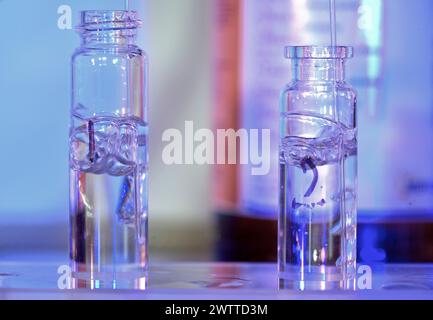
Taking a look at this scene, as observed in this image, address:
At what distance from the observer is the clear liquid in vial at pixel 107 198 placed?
905mm

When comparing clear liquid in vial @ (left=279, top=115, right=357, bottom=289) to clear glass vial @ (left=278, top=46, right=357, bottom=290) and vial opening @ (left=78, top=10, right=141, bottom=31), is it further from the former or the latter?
vial opening @ (left=78, top=10, right=141, bottom=31)

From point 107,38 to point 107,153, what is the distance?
0.10 m

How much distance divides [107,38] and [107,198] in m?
0.14

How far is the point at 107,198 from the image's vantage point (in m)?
0.91

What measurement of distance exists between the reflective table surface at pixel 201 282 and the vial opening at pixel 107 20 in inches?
8.6

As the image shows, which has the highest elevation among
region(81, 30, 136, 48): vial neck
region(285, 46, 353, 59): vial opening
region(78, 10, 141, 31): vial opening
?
region(78, 10, 141, 31): vial opening

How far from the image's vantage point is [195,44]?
44.4 inches

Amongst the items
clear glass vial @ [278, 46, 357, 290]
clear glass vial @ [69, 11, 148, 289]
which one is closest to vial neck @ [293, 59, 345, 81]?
clear glass vial @ [278, 46, 357, 290]

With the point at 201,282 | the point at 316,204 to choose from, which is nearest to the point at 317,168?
the point at 316,204

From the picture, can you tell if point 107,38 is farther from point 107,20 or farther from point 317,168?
point 317,168

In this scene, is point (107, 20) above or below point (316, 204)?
above

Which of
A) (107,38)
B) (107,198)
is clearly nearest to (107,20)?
(107,38)

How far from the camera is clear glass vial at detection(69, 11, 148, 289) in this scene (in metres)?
0.91

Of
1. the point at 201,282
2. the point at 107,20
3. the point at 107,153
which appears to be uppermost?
the point at 107,20
